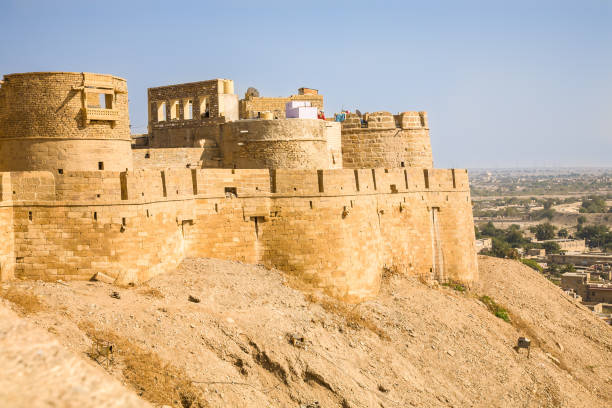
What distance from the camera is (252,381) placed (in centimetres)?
1288

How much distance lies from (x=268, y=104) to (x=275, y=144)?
→ 611 cm

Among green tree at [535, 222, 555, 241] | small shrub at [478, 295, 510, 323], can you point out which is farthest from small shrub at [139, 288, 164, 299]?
green tree at [535, 222, 555, 241]

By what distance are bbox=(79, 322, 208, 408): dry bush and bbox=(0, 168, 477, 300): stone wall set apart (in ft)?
10.1

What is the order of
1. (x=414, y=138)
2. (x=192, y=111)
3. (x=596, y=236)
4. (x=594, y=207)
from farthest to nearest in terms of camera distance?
(x=594, y=207)
(x=596, y=236)
(x=414, y=138)
(x=192, y=111)

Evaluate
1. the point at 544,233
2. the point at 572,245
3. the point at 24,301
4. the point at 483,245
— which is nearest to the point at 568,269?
the point at 483,245

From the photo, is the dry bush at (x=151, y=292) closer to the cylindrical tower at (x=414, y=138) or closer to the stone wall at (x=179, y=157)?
the stone wall at (x=179, y=157)

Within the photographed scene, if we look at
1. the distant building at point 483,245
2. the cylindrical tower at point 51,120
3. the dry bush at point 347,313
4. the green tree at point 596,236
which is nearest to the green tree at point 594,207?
the green tree at point 596,236

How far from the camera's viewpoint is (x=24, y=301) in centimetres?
1238

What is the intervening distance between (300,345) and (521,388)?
6.47 metres

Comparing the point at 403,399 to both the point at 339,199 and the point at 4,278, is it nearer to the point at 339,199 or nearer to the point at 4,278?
the point at 339,199

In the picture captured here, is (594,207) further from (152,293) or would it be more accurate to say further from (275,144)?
(152,293)

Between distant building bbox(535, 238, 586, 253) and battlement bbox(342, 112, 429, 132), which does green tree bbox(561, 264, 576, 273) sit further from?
battlement bbox(342, 112, 429, 132)

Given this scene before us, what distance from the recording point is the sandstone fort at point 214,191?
14.6 meters

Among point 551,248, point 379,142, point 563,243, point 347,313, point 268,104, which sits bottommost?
point 563,243
